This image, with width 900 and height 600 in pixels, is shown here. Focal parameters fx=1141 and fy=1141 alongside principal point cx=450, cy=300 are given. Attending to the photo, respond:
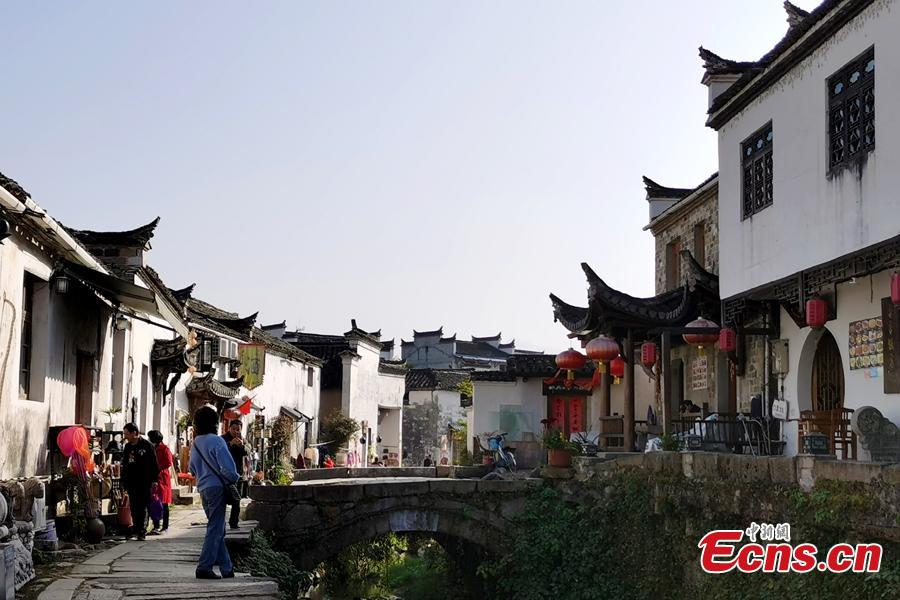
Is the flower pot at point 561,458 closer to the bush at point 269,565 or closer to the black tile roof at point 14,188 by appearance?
the bush at point 269,565

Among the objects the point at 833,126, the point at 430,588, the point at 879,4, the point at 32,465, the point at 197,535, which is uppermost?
the point at 879,4

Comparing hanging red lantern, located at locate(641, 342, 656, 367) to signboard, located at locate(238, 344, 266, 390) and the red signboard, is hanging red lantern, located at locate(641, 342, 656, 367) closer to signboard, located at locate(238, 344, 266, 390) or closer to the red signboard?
the red signboard

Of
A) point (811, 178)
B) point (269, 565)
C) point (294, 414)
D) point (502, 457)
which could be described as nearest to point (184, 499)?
point (269, 565)

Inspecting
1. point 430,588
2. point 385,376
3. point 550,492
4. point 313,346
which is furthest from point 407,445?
point 550,492

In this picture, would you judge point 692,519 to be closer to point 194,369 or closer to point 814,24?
point 814,24

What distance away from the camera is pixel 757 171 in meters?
17.1

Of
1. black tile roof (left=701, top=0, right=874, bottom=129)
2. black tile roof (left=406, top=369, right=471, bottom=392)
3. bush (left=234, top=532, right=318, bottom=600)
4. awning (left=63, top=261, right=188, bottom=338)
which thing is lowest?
bush (left=234, top=532, right=318, bottom=600)

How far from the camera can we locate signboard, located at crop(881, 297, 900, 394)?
46.3ft

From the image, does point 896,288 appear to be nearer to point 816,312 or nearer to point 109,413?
point 816,312

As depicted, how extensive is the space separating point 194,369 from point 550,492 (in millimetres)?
8745

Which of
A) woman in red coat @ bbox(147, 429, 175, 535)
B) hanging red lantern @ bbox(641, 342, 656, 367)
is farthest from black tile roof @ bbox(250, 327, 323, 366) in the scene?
woman in red coat @ bbox(147, 429, 175, 535)

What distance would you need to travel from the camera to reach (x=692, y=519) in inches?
564

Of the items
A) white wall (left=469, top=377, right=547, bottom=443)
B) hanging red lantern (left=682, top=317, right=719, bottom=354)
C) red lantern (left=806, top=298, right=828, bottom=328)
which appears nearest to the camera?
red lantern (left=806, top=298, right=828, bottom=328)

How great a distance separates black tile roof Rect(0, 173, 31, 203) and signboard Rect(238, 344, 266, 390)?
18.7m
